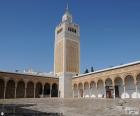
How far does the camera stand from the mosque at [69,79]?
78.8 ft

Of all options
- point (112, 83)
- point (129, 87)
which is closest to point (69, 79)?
point (112, 83)

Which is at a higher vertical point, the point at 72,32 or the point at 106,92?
the point at 72,32

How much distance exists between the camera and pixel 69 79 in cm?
3341

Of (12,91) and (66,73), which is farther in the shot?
(66,73)

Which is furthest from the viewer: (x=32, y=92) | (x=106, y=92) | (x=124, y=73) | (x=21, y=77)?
(x=32, y=92)

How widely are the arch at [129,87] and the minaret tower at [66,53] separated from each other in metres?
11.3

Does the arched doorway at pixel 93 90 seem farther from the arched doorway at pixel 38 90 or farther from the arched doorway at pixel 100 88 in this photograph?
the arched doorway at pixel 38 90

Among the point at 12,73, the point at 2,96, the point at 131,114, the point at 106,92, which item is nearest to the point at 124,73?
the point at 106,92

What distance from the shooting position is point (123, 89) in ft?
81.5

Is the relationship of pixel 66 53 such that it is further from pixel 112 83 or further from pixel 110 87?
pixel 112 83

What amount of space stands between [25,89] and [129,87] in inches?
609

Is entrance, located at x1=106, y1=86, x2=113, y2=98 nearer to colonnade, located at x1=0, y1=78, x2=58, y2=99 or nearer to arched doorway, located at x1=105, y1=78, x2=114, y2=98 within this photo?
arched doorway, located at x1=105, y1=78, x2=114, y2=98

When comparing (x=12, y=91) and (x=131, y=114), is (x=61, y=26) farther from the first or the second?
(x=131, y=114)

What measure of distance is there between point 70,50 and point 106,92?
37.6 ft
